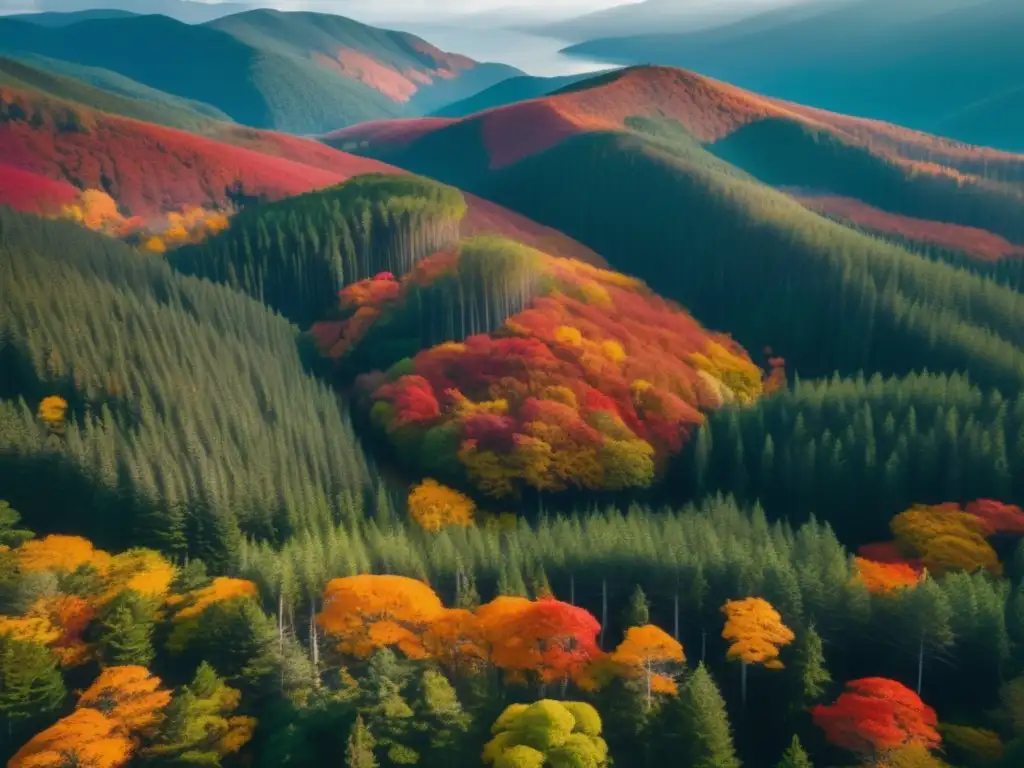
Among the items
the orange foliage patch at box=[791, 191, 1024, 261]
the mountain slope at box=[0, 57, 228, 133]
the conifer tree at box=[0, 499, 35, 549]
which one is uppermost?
the mountain slope at box=[0, 57, 228, 133]

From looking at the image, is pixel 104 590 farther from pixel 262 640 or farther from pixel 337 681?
pixel 337 681

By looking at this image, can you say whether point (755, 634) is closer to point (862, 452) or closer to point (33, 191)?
point (862, 452)

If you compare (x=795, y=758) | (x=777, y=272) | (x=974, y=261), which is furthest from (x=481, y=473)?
(x=974, y=261)

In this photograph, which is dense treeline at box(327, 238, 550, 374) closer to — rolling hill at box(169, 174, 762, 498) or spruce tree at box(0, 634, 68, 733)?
rolling hill at box(169, 174, 762, 498)

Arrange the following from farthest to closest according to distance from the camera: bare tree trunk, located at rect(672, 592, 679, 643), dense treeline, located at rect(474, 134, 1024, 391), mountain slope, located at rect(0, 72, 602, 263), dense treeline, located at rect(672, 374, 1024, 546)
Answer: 1. mountain slope, located at rect(0, 72, 602, 263)
2. dense treeline, located at rect(474, 134, 1024, 391)
3. dense treeline, located at rect(672, 374, 1024, 546)
4. bare tree trunk, located at rect(672, 592, 679, 643)

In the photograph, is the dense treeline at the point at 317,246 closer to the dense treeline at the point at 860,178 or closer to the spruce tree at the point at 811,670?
the spruce tree at the point at 811,670

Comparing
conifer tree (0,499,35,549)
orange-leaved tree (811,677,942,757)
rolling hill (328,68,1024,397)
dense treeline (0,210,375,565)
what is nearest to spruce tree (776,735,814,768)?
orange-leaved tree (811,677,942,757)
